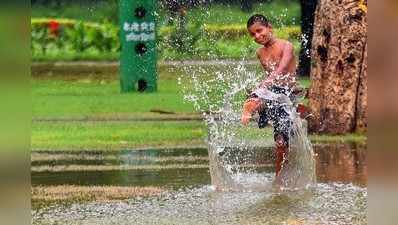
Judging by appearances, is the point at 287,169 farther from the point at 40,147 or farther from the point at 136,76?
the point at 136,76

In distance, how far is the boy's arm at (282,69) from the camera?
257 inches

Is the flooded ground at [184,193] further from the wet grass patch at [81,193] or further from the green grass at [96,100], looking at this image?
the green grass at [96,100]

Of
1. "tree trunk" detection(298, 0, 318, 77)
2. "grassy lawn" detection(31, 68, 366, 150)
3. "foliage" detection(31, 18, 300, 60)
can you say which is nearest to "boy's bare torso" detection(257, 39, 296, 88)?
"grassy lawn" detection(31, 68, 366, 150)

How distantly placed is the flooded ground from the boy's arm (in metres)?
0.68

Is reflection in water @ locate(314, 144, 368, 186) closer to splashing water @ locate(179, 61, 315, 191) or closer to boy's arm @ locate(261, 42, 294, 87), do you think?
splashing water @ locate(179, 61, 315, 191)

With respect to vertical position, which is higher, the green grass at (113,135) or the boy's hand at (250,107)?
the boy's hand at (250,107)

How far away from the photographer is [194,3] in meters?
10.7

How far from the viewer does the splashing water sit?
6629mm

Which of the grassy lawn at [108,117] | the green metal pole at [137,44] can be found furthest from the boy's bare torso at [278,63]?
the green metal pole at [137,44]

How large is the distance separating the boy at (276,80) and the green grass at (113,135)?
1836 millimetres

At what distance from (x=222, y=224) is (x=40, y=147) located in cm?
319

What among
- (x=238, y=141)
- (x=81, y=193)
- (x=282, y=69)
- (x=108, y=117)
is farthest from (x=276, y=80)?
(x=108, y=117)

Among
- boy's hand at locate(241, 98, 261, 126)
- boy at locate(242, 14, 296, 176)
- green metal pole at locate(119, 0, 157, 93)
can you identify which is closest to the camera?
boy's hand at locate(241, 98, 261, 126)

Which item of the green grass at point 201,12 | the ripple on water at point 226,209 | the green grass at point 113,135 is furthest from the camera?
the green grass at point 201,12
